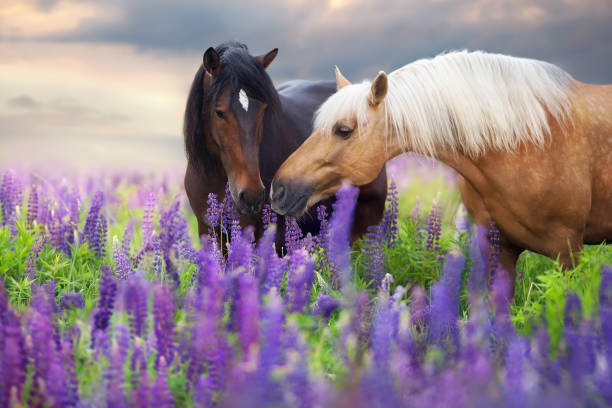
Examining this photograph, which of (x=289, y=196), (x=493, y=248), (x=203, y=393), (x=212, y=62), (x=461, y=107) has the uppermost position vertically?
(x=212, y=62)

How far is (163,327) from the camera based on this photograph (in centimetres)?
212

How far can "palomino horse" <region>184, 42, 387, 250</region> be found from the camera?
4254 mm

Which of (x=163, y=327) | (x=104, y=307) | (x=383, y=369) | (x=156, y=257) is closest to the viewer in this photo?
(x=383, y=369)

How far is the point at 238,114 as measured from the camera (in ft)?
14.0

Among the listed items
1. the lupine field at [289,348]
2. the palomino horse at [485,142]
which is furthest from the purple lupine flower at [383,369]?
the palomino horse at [485,142]

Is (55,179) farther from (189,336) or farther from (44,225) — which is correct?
(189,336)

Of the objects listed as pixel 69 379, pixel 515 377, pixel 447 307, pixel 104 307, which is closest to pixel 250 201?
pixel 104 307

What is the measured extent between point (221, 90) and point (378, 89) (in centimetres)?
115

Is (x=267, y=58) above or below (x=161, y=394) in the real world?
above

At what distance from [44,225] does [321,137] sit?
2.90 meters

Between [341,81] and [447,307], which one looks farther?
[341,81]

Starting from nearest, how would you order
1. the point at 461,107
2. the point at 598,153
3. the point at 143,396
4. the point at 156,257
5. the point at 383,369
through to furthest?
the point at 143,396, the point at 383,369, the point at 156,257, the point at 461,107, the point at 598,153

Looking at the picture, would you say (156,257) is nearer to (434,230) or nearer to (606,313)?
(434,230)

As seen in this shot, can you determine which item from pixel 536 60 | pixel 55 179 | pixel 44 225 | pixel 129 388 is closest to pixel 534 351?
pixel 129 388
